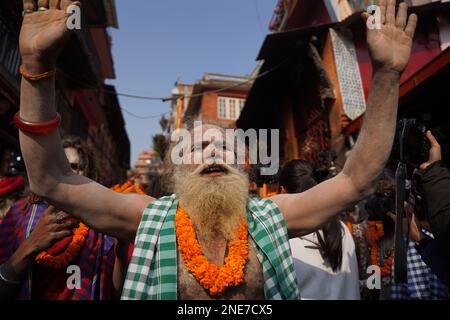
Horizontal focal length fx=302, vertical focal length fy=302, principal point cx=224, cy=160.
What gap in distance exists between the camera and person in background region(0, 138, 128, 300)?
1693 millimetres

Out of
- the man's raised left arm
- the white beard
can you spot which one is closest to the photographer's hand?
the man's raised left arm

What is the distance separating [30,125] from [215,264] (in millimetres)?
970

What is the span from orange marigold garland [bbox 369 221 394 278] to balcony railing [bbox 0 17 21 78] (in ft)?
22.6

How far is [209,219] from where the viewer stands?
1526mm

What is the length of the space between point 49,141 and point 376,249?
280 centimetres

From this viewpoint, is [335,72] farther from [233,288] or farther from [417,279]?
[233,288]

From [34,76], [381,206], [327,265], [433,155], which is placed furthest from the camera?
[381,206]

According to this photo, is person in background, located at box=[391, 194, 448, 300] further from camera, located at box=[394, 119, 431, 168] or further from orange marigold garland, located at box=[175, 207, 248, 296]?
orange marigold garland, located at box=[175, 207, 248, 296]

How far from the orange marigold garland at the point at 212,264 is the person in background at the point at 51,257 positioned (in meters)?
0.54

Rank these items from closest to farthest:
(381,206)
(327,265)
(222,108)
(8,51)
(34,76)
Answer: (34,76)
(327,265)
(381,206)
(8,51)
(222,108)

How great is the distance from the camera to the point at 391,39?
1.35 m

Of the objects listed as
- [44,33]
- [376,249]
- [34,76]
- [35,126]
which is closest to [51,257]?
[35,126]

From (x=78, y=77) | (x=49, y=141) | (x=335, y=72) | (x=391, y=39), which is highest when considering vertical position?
(x=78, y=77)

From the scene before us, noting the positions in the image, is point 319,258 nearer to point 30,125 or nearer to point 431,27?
point 30,125
